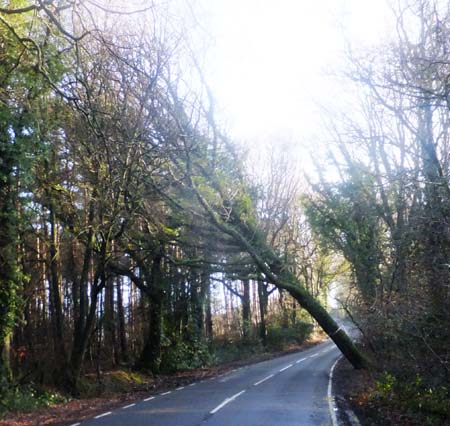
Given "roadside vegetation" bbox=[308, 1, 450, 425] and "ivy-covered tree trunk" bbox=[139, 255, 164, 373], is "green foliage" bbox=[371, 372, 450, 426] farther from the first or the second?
"ivy-covered tree trunk" bbox=[139, 255, 164, 373]

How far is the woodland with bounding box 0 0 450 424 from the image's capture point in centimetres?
1130

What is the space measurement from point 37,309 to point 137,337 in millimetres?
8175

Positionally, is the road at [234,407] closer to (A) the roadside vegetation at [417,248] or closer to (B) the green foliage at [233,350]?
A: (A) the roadside vegetation at [417,248]

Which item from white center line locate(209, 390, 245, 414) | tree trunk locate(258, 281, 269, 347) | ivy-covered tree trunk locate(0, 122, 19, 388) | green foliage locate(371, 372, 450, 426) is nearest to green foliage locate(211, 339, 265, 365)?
tree trunk locate(258, 281, 269, 347)

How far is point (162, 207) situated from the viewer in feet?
74.6

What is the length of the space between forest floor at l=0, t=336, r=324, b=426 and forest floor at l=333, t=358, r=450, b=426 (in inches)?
252

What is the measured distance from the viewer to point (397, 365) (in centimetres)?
1596

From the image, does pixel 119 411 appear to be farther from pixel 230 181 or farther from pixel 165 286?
pixel 165 286

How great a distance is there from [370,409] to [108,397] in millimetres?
10035

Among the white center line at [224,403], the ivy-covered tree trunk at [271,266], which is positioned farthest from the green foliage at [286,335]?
the white center line at [224,403]

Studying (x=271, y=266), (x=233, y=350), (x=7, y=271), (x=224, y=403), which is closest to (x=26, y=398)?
(x=7, y=271)

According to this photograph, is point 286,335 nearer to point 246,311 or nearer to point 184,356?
point 246,311

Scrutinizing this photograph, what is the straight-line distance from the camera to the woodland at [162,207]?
1130 centimetres

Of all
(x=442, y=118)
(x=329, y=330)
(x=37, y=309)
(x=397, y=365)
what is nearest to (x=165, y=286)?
(x=37, y=309)
